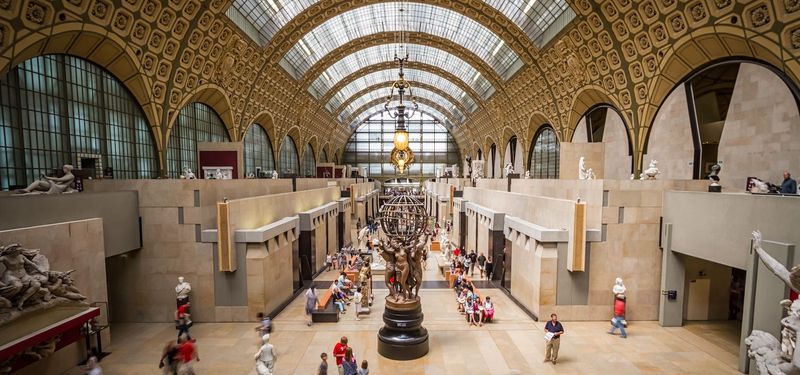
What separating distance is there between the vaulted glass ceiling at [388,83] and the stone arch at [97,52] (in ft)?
92.2

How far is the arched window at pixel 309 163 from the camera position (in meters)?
43.0

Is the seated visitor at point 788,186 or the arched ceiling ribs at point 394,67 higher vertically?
the arched ceiling ribs at point 394,67

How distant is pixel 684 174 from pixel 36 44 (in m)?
24.0

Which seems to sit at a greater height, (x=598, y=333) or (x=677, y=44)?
(x=677, y=44)

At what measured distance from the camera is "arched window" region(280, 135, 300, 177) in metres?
35.2

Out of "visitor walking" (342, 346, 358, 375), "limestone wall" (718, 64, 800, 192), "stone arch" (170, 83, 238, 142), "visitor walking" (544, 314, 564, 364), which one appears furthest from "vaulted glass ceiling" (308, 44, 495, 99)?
"visitor walking" (342, 346, 358, 375)

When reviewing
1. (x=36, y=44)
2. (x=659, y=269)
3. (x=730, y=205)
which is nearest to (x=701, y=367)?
(x=659, y=269)

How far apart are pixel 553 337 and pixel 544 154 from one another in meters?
25.1

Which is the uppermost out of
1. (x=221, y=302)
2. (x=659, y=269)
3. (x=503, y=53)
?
(x=503, y=53)

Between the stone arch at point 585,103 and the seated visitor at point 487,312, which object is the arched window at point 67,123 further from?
the stone arch at point 585,103

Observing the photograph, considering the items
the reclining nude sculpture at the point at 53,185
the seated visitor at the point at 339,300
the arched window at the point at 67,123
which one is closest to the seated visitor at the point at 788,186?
the seated visitor at the point at 339,300

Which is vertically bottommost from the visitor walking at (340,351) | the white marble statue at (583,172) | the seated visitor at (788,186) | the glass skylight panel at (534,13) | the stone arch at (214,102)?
the visitor walking at (340,351)

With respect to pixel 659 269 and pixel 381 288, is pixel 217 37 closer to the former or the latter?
pixel 381 288

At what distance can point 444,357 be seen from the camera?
845cm
